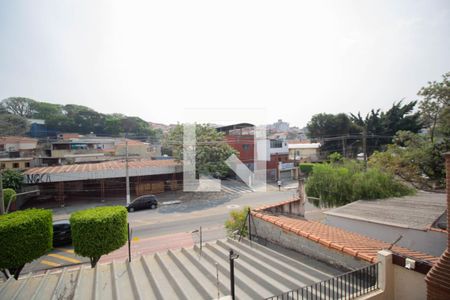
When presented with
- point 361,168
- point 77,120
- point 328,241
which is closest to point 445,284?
point 328,241

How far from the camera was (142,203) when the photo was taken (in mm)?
20969

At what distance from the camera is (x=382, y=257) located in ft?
17.3

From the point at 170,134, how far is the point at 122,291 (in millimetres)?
21627

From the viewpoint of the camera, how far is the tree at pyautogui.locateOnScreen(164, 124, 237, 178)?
2481 centimetres

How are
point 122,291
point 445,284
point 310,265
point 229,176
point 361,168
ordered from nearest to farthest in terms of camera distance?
point 445,284 < point 122,291 < point 310,265 < point 361,168 < point 229,176

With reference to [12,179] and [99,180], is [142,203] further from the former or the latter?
[12,179]

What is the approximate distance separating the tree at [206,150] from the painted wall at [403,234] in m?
14.7

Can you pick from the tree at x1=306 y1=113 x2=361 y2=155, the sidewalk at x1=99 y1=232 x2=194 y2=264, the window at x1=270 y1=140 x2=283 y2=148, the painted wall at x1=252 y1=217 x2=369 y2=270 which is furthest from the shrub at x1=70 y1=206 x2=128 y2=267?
the tree at x1=306 y1=113 x2=361 y2=155

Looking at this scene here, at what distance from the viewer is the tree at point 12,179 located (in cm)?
2034

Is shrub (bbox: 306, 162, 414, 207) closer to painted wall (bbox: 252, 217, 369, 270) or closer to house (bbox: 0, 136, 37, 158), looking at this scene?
painted wall (bbox: 252, 217, 369, 270)

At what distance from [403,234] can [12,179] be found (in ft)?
89.8

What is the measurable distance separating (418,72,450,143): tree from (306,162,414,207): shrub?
877 centimetres

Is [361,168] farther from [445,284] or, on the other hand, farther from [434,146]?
[445,284]

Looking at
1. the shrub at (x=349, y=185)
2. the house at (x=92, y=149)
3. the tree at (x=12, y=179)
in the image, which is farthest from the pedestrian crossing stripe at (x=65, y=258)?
the house at (x=92, y=149)
